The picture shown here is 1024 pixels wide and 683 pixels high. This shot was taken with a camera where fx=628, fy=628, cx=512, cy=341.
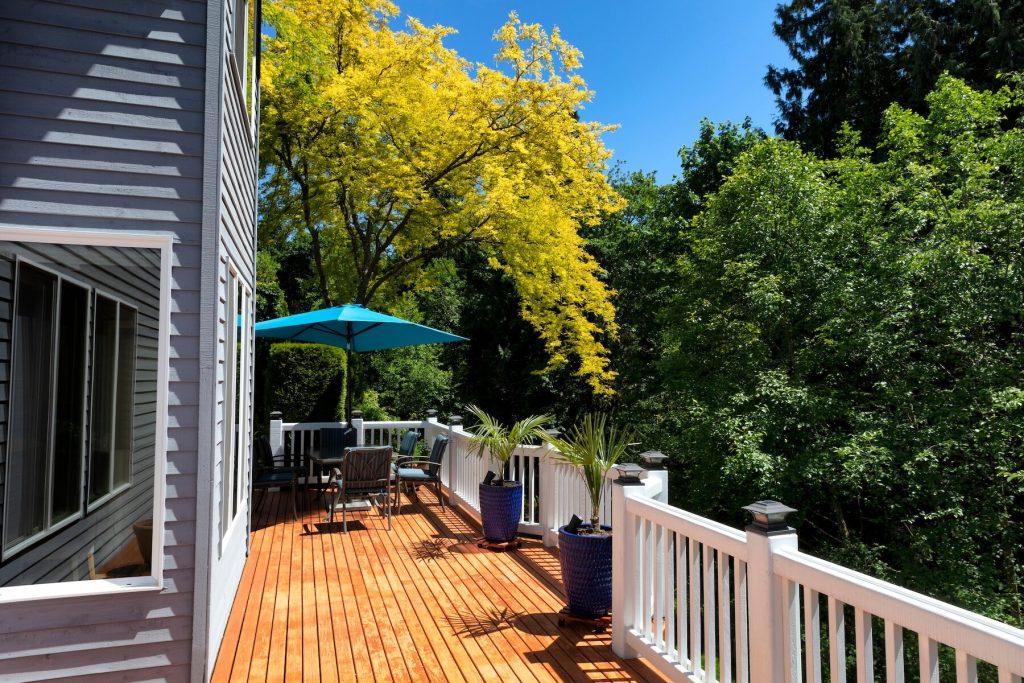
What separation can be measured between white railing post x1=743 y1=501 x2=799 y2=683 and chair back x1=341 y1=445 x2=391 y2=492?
4.37 metres

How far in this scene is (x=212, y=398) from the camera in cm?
299

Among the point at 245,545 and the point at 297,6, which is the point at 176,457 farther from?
the point at 297,6

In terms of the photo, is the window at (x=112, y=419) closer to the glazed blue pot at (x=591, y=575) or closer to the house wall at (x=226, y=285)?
the house wall at (x=226, y=285)

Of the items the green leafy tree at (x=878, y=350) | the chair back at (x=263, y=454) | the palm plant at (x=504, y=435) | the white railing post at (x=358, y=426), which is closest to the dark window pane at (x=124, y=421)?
the palm plant at (x=504, y=435)

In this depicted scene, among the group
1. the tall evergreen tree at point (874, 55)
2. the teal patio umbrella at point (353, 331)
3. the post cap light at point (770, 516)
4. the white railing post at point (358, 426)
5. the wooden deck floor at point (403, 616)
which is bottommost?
the wooden deck floor at point (403, 616)

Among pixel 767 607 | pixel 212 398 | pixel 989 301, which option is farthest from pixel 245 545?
pixel 989 301

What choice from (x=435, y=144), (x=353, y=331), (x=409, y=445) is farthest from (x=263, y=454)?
(x=435, y=144)

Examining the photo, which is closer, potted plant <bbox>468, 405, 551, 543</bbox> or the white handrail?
the white handrail

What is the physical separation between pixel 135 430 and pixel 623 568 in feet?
8.42

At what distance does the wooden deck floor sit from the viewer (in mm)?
3193

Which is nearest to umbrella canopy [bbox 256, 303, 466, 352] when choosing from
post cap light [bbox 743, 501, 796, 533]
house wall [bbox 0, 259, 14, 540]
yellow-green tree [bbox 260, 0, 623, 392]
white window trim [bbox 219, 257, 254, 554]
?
white window trim [bbox 219, 257, 254, 554]

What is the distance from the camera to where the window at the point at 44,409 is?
3.00 meters

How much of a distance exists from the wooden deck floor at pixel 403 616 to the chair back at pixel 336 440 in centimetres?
163

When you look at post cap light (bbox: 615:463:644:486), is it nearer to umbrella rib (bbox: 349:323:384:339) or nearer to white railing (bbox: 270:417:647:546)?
white railing (bbox: 270:417:647:546)
